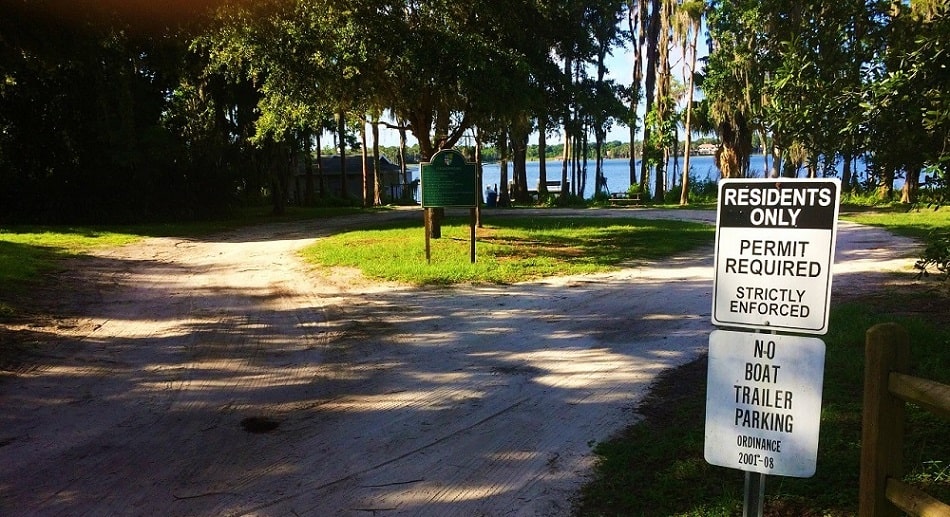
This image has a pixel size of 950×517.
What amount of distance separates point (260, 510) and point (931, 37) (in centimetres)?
476

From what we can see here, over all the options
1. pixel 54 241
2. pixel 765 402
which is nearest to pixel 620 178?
pixel 54 241

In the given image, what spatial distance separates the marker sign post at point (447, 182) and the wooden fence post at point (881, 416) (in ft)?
32.0

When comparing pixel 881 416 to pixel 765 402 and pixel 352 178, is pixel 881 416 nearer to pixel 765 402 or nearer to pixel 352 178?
pixel 765 402

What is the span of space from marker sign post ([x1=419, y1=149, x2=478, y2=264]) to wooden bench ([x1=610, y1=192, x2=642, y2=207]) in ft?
71.3

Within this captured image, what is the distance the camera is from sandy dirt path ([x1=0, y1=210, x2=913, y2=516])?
145 inches

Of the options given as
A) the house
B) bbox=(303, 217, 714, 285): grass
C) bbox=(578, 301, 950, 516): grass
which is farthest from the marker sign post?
the house

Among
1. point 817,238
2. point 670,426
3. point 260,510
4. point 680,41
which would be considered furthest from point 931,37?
point 680,41

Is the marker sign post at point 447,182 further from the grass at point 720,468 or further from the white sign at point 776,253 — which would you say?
the white sign at point 776,253

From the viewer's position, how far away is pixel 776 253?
7.75 feet

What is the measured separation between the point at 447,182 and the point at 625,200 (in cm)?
2263

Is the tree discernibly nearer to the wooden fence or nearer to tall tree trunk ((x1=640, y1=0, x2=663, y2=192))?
tall tree trunk ((x1=640, y1=0, x2=663, y2=192))

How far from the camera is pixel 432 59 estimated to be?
12586mm

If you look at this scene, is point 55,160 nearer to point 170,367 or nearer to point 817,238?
point 170,367

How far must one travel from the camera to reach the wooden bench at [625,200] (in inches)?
1289
